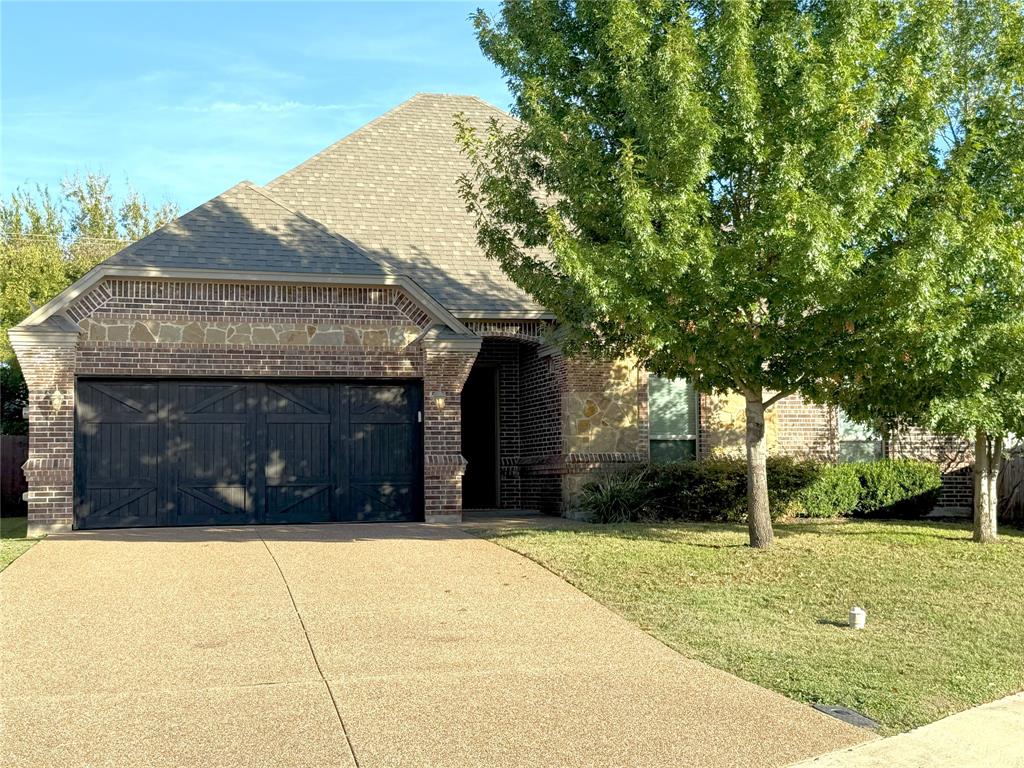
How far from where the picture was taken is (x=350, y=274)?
15.5m

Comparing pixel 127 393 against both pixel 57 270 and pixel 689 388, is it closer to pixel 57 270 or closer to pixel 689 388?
pixel 689 388

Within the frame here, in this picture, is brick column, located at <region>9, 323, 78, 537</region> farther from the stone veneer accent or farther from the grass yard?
the grass yard

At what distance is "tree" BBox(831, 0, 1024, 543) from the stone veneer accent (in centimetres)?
610

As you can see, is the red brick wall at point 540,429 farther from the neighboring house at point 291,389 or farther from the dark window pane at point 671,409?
the dark window pane at point 671,409

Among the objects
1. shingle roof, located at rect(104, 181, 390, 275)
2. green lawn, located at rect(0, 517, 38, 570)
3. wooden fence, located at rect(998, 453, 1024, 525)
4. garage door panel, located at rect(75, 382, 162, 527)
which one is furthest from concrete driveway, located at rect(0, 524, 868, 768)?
wooden fence, located at rect(998, 453, 1024, 525)

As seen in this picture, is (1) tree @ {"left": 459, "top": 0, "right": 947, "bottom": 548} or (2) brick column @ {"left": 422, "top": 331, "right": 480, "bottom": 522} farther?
(2) brick column @ {"left": 422, "top": 331, "right": 480, "bottom": 522}

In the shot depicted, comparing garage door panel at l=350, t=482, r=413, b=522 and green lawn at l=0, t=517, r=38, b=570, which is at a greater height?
garage door panel at l=350, t=482, r=413, b=522

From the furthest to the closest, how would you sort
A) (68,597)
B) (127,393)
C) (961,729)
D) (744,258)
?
(127,393) → (744,258) → (68,597) → (961,729)

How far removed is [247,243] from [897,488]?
1143cm

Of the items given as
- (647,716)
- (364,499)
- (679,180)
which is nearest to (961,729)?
(647,716)

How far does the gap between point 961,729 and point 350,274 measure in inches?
438

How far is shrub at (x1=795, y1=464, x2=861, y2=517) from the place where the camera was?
55.1 feet

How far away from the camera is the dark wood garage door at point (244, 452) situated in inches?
587

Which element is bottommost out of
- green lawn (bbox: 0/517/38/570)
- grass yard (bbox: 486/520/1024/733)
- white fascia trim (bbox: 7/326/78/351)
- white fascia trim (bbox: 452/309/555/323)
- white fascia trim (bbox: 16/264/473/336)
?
grass yard (bbox: 486/520/1024/733)
